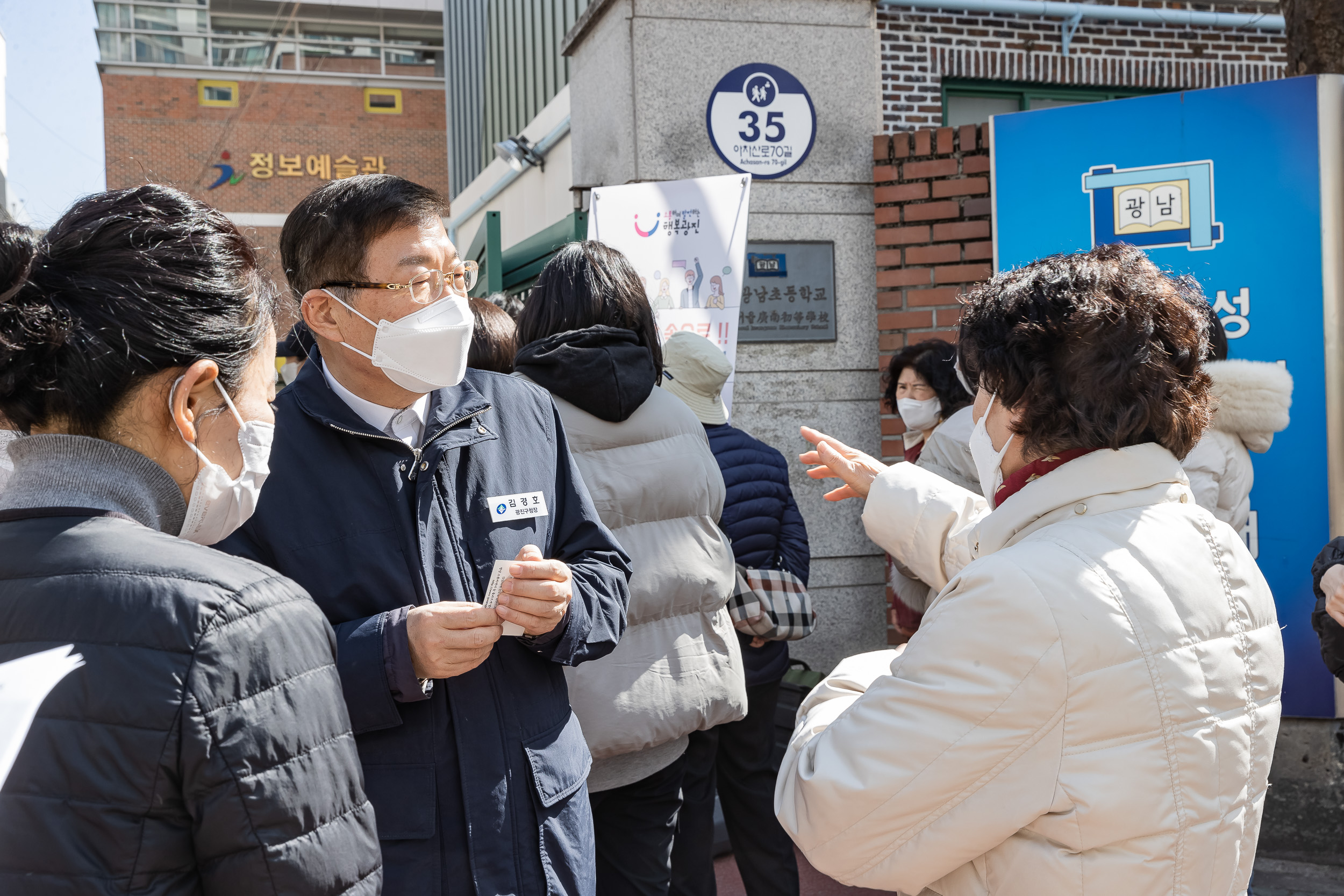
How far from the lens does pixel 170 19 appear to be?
29.0 m

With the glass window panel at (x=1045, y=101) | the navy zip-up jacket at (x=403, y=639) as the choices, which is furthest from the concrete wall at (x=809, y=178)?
the navy zip-up jacket at (x=403, y=639)

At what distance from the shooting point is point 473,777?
1734mm

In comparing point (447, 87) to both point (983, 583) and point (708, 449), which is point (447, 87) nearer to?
point (708, 449)

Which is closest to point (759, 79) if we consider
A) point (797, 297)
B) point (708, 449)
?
point (797, 297)

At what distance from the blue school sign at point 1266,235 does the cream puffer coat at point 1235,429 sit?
78 centimetres

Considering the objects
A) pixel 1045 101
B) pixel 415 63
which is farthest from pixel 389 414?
pixel 415 63

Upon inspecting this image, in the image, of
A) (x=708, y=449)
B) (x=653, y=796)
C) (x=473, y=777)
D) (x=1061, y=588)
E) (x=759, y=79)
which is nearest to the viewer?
(x=1061, y=588)

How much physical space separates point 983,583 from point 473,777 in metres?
0.90

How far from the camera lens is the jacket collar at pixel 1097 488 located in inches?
60.5

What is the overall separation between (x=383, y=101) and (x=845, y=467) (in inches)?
1219

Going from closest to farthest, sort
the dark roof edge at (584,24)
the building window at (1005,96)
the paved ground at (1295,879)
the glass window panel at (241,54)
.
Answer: the paved ground at (1295,879) → the dark roof edge at (584,24) → the building window at (1005,96) → the glass window panel at (241,54)

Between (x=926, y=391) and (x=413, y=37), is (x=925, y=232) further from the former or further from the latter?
(x=413, y=37)

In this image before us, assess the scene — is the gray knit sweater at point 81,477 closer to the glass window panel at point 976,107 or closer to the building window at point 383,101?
the glass window panel at point 976,107

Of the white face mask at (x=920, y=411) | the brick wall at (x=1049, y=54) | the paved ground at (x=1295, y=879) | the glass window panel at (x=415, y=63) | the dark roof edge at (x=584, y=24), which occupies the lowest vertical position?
the paved ground at (x=1295, y=879)
